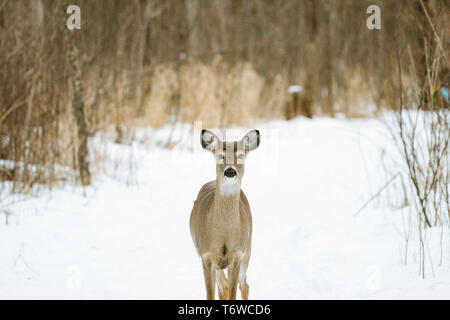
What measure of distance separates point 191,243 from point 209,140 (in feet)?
8.79

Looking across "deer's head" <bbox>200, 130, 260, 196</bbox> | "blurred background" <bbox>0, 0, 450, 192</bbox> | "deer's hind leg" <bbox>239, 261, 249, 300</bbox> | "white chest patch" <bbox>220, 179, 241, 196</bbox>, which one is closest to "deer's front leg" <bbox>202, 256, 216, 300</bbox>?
"deer's hind leg" <bbox>239, 261, 249, 300</bbox>

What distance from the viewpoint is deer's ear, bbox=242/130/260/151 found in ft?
8.31

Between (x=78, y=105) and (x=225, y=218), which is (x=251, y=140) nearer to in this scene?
(x=225, y=218)

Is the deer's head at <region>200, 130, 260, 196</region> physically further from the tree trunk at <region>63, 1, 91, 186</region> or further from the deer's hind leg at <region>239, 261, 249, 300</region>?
the tree trunk at <region>63, 1, 91, 186</region>

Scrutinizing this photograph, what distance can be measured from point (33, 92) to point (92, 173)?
6.14ft

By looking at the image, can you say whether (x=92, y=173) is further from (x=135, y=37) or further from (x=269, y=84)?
(x=269, y=84)

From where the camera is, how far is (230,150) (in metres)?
2.52

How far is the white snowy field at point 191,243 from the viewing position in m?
3.67

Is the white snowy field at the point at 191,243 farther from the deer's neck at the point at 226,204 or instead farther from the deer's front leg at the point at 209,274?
the deer's neck at the point at 226,204

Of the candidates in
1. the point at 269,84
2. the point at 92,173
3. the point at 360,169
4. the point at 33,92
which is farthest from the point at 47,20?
the point at 269,84

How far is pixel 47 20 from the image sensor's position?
7004 millimetres

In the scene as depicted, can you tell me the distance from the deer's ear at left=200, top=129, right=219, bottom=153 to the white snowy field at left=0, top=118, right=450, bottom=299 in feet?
5.00

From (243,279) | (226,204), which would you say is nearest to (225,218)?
(226,204)
